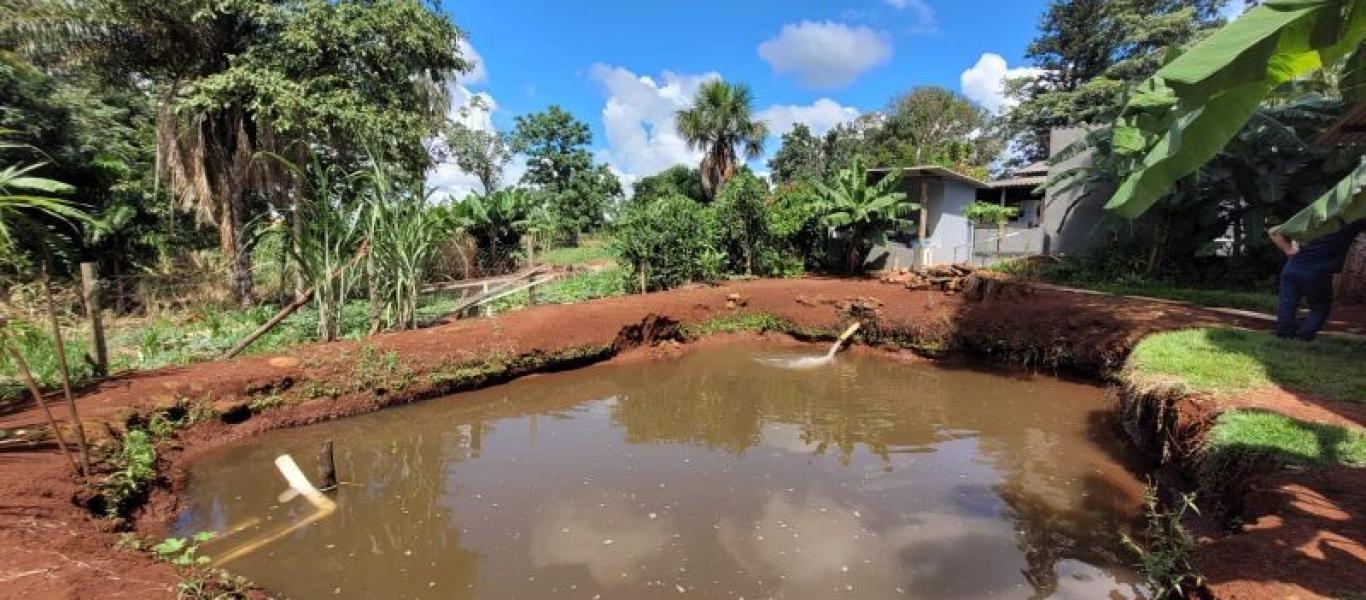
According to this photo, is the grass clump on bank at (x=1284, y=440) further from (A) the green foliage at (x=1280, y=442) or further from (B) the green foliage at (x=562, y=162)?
(B) the green foliage at (x=562, y=162)

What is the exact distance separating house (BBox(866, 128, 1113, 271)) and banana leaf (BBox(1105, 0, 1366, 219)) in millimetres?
12860

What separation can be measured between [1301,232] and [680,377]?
23.7 ft

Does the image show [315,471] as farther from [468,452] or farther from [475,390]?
[475,390]

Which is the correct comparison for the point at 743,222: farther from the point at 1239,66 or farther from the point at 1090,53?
the point at 1090,53

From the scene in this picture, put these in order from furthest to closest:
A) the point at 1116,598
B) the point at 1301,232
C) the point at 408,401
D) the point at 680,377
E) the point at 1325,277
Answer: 1. the point at 680,377
2. the point at 408,401
3. the point at 1325,277
4. the point at 1116,598
5. the point at 1301,232

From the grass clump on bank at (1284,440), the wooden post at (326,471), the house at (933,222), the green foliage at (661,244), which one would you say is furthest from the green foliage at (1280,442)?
the house at (933,222)

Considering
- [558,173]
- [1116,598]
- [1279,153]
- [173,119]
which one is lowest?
[1116,598]

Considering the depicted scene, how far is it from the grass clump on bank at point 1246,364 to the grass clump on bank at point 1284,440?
0.72m

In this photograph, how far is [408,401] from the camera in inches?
307

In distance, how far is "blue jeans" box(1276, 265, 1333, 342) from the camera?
6.32 metres

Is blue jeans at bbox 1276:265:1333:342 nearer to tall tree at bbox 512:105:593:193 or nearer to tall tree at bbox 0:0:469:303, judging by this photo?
tall tree at bbox 0:0:469:303

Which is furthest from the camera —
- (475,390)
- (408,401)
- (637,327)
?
(637,327)

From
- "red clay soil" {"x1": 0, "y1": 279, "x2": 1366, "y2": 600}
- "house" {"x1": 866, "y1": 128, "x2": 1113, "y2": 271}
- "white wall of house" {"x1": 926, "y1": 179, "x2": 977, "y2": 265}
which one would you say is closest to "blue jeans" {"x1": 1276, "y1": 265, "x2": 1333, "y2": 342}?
"red clay soil" {"x1": 0, "y1": 279, "x2": 1366, "y2": 600}

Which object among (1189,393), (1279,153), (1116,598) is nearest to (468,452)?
(1116,598)
